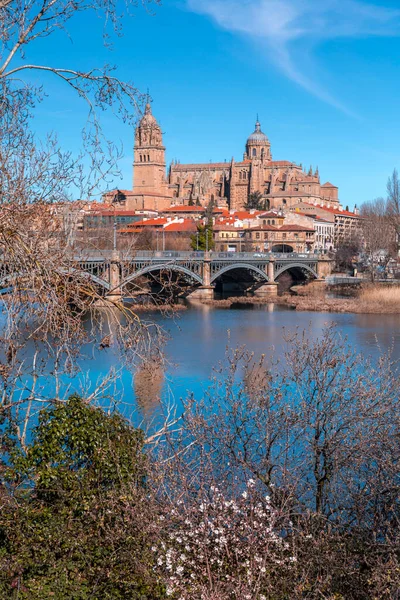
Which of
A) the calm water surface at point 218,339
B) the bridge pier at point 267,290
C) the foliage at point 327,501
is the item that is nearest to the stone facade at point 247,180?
the bridge pier at point 267,290

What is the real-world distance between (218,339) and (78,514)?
51.4 ft

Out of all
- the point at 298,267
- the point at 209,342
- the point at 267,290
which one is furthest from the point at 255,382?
the point at 298,267

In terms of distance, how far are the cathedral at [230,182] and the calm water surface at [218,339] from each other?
171 feet

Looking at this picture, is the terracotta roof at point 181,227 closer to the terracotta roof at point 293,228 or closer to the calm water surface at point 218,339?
the terracotta roof at point 293,228

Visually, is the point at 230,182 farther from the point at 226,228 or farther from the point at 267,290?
the point at 267,290

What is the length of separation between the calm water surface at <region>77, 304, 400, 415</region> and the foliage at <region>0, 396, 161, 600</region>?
2281 millimetres

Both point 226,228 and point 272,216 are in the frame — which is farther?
point 272,216

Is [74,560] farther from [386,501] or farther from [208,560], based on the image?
[386,501]

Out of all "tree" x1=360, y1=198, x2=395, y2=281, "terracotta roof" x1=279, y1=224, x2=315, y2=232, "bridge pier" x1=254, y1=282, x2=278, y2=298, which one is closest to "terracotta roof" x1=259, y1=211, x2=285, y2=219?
"terracotta roof" x1=279, y1=224, x2=315, y2=232

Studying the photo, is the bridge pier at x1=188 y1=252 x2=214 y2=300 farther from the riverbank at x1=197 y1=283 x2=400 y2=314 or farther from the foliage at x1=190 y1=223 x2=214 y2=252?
the foliage at x1=190 y1=223 x2=214 y2=252

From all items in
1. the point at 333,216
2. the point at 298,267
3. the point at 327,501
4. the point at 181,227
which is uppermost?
the point at 333,216

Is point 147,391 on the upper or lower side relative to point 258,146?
lower

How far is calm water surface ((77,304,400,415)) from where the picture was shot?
13.9m

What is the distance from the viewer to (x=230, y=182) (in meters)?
94.2
